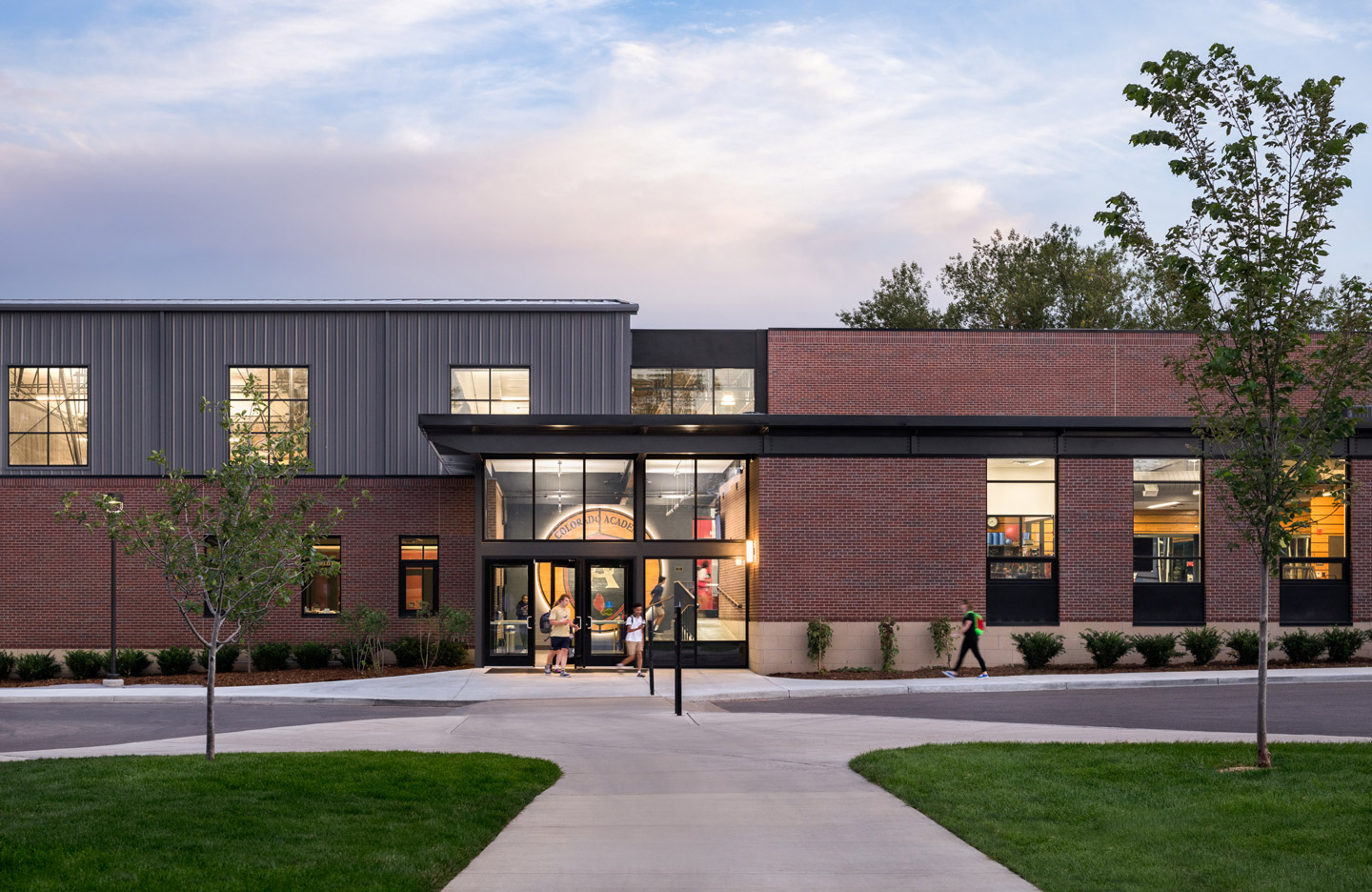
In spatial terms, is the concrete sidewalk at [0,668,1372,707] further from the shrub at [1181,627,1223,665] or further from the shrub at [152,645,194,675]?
the shrub at [152,645,194,675]

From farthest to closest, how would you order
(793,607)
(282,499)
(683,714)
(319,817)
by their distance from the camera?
(282,499) < (793,607) < (683,714) < (319,817)

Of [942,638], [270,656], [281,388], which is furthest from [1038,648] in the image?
[281,388]

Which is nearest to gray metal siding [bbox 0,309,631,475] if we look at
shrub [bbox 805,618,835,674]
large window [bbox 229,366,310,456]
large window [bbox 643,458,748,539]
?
large window [bbox 229,366,310,456]

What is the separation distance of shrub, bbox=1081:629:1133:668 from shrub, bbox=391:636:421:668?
14993 millimetres

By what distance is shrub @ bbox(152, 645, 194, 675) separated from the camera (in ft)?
91.4

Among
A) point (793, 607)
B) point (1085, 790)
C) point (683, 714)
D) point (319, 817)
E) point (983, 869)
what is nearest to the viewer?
point (983, 869)

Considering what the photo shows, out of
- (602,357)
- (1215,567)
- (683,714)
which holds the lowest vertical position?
(683,714)

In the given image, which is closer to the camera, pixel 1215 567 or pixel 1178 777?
pixel 1178 777

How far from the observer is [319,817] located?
9.80 meters

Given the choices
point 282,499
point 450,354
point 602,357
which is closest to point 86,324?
point 282,499

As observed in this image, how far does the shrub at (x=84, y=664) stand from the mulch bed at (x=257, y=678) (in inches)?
11.1

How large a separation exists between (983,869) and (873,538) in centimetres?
1829

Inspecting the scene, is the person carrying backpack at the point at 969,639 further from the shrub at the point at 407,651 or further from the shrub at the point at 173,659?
the shrub at the point at 173,659

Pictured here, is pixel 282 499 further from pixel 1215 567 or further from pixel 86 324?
pixel 1215 567
